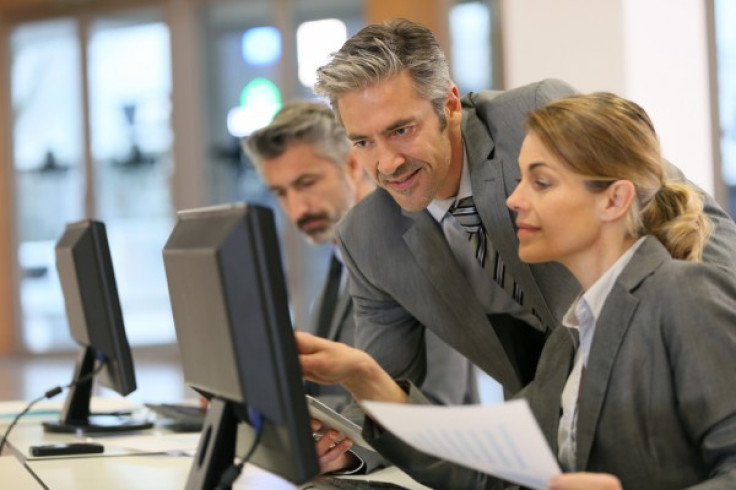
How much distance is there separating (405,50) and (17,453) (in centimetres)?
130

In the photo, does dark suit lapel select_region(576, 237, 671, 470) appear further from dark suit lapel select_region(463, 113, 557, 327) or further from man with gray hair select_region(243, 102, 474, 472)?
man with gray hair select_region(243, 102, 474, 472)

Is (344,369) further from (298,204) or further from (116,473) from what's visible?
(298,204)

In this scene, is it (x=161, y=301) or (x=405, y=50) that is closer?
(x=405, y=50)

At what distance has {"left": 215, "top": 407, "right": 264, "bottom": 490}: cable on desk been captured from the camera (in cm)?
149

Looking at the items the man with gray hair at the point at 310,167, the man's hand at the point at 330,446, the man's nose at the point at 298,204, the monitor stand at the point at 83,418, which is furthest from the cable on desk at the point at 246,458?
the man's nose at the point at 298,204

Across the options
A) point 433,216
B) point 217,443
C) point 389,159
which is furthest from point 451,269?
point 217,443

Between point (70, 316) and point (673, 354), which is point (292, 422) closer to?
point (673, 354)

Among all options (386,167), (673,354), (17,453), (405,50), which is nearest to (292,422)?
(673,354)

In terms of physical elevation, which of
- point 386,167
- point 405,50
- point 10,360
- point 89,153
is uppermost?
point 405,50

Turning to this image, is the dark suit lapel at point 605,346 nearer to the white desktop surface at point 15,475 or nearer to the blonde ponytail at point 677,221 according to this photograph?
the blonde ponytail at point 677,221

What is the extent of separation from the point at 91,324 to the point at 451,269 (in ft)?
3.24

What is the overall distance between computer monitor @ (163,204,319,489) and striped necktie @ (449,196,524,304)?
958 millimetres

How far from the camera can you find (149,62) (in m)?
11.2

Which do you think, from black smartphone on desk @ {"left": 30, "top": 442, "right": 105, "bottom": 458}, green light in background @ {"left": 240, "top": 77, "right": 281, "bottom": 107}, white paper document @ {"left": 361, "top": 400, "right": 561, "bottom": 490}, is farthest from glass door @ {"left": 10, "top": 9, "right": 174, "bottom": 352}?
white paper document @ {"left": 361, "top": 400, "right": 561, "bottom": 490}
